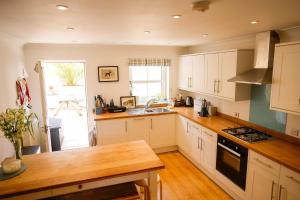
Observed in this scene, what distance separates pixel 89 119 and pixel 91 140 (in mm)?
503

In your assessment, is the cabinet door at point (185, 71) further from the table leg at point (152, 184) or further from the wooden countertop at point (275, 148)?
the table leg at point (152, 184)

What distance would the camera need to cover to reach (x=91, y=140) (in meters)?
4.11

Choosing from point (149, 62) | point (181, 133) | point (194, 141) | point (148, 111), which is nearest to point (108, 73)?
point (149, 62)

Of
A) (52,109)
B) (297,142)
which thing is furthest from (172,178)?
(52,109)

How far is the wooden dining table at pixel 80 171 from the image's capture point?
1580 millimetres

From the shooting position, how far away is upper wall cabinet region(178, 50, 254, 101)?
2.92 metres

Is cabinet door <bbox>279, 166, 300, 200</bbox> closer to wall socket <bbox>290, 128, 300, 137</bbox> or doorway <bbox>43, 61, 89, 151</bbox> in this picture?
wall socket <bbox>290, 128, 300, 137</bbox>

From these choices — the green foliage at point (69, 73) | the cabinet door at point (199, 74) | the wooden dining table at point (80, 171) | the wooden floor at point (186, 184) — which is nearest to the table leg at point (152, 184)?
the wooden dining table at point (80, 171)

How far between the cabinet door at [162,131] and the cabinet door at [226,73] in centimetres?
131

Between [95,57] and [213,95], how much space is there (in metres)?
2.60

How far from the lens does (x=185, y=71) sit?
173 inches

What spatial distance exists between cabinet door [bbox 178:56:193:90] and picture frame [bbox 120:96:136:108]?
1221mm

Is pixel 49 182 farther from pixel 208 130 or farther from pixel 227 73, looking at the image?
pixel 227 73

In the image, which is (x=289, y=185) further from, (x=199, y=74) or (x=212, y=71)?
(x=199, y=74)
